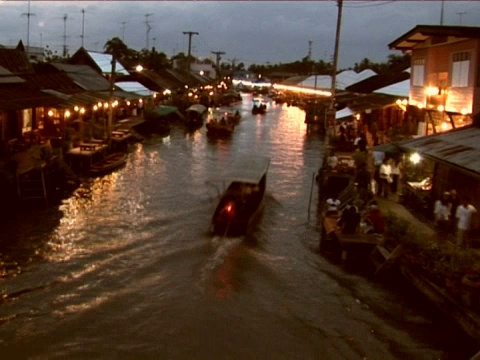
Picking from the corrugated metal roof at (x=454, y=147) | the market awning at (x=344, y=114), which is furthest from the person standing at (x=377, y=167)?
the market awning at (x=344, y=114)

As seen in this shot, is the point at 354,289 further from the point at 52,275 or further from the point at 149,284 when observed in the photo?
the point at 52,275

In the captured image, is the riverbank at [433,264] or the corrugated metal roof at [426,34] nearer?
the riverbank at [433,264]

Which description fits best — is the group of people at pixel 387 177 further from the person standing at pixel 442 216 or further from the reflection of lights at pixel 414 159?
the person standing at pixel 442 216

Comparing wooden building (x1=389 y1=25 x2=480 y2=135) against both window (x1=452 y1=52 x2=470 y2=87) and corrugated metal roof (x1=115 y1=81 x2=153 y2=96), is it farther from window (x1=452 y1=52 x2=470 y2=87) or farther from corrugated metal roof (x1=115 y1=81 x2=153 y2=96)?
corrugated metal roof (x1=115 y1=81 x2=153 y2=96)

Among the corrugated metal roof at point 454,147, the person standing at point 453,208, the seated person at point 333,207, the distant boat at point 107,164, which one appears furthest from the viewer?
the distant boat at point 107,164

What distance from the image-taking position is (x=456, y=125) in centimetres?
2220

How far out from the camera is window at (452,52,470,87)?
21.2m

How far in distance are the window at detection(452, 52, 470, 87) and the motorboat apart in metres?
7.47

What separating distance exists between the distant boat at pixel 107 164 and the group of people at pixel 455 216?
Answer: 1640 cm

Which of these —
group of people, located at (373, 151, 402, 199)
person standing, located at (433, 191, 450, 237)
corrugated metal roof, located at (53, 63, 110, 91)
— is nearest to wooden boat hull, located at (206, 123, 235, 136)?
corrugated metal roof, located at (53, 63, 110, 91)

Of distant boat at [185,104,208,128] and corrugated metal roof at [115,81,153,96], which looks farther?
distant boat at [185,104,208,128]

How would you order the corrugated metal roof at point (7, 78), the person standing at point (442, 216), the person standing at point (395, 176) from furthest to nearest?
the corrugated metal roof at point (7, 78) < the person standing at point (395, 176) < the person standing at point (442, 216)

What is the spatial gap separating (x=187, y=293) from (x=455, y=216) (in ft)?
24.2

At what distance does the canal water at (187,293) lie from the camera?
12.6 m
